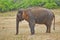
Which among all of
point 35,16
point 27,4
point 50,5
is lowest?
point 35,16

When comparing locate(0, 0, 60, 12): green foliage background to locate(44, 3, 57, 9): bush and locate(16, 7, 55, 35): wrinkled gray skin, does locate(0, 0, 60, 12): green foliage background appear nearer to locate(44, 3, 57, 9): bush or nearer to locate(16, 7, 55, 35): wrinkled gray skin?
locate(44, 3, 57, 9): bush

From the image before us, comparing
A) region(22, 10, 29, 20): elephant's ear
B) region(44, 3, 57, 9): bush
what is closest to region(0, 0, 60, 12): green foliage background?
region(44, 3, 57, 9): bush

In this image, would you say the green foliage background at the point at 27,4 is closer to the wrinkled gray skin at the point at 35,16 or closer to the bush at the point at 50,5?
the bush at the point at 50,5

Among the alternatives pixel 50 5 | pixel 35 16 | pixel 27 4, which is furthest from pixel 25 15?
pixel 27 4

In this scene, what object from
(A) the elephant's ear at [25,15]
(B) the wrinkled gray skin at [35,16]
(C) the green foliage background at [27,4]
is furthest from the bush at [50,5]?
(A) the elephant's ear at [25,15]

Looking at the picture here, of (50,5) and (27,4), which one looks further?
(27,4)

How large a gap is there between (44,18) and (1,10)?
14.4 metres

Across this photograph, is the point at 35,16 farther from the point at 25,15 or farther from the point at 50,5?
the point at 50,5

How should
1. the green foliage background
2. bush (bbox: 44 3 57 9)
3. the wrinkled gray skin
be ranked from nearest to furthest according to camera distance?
the wrinkled gray skin < bush (bbox: 44 3 57 9) < the green foliage background

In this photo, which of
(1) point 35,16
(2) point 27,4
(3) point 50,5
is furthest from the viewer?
(2) point 27,4

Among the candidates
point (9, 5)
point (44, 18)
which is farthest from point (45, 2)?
point (44, 18)

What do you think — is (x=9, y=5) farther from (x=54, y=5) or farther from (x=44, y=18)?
(x=44, y=18)

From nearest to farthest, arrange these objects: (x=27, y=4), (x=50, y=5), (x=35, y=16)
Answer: (x=35, y=16)
(x=50, y=5)
(x=27, y=4)

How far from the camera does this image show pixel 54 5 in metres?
25.5
